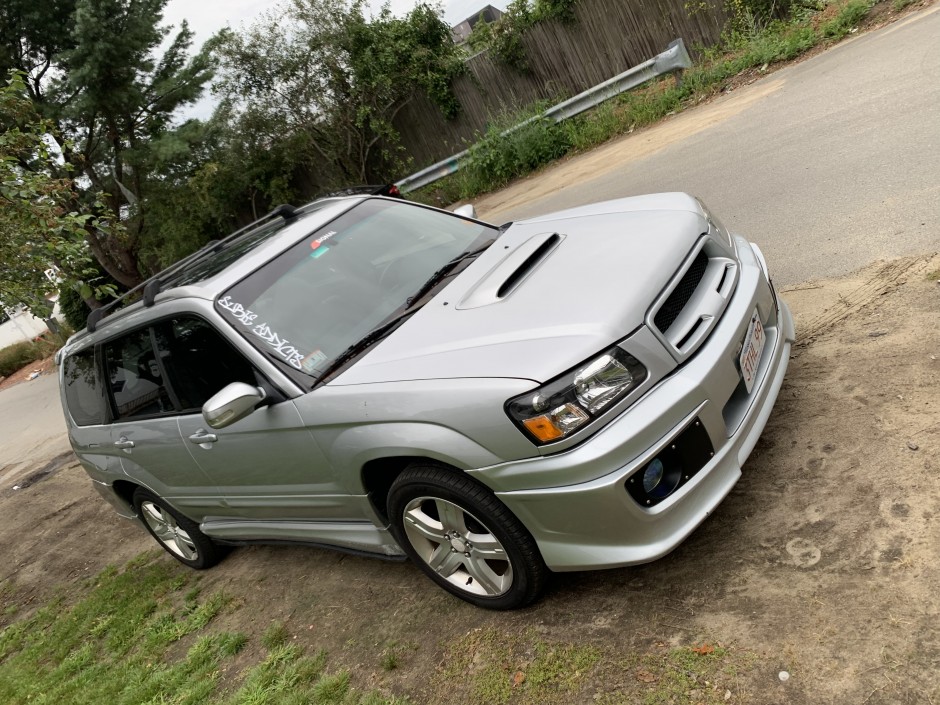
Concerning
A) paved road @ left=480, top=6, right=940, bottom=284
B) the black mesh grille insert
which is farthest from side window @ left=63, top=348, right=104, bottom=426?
paved road @ left=480, top=6, right=940, bottom=284

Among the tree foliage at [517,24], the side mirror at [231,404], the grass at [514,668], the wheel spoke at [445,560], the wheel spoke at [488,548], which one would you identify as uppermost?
the tree foliage at [517,24]

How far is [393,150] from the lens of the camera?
18.2 m

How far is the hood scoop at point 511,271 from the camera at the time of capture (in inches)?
133

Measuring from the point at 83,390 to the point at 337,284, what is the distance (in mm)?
2458

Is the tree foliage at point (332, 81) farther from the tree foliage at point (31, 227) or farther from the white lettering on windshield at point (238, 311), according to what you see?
the white lettering on windshield at point (238, 311)

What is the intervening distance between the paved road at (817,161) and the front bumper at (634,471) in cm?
272

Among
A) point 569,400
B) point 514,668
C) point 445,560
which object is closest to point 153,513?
point 445,560

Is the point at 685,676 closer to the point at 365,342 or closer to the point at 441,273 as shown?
the point at 365,342

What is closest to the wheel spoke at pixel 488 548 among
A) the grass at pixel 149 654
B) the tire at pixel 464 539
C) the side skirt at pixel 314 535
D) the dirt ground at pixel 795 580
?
the tire at pixel 464 539

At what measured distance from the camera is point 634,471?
2.69 m

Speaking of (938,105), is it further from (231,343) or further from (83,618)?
(83,618)

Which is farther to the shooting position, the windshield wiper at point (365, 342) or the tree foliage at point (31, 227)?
the tree foliage at point (31, 227)

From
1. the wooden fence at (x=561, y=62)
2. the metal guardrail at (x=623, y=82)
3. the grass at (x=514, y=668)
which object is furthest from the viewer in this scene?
the wooden fence at (x=561, y=62)

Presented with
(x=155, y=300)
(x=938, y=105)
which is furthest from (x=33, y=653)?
(x=938, y=105)
